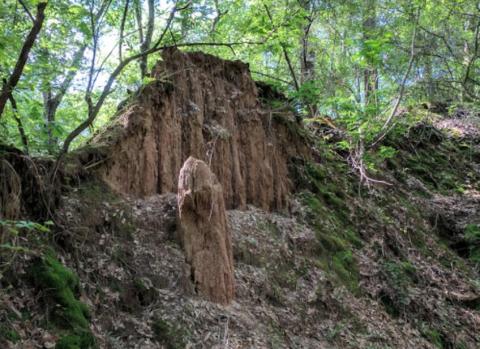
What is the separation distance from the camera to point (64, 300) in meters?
5.71

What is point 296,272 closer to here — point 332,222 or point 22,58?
point 332,222

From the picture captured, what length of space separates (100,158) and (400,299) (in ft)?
24.4

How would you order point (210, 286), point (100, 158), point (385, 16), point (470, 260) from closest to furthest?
1. point (210, 286)
2. point (100, 158)
3. point (470, 260)
4. point (385, 16)

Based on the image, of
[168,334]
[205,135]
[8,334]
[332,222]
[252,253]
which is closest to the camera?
[8,334]

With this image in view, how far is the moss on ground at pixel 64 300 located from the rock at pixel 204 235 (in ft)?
7.03

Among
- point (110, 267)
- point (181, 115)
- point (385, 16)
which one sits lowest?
point (110, 267)

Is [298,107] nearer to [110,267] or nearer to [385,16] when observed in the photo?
[385,16]

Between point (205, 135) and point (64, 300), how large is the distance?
18.6 feet

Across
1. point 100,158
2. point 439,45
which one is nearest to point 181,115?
point 100,158

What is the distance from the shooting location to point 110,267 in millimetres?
6918

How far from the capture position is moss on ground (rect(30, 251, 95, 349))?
5.44 meters

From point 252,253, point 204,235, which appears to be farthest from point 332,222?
point 204,235

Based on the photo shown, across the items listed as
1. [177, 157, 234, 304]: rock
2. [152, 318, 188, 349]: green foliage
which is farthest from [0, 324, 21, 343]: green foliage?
[177, 157, 234, 304]: rock

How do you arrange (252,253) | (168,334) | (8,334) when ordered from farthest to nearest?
(252,253), (168,334), (8,334)
